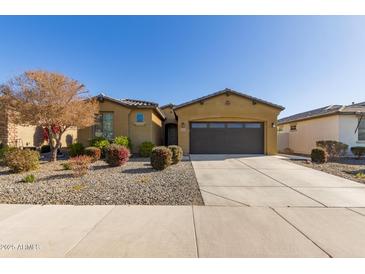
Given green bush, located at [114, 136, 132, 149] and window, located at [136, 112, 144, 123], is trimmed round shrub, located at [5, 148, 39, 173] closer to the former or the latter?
green bush, located at [114, 136, 132, 149]

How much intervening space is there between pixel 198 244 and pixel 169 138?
1723 centimetres

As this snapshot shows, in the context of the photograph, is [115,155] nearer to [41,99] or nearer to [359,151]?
[41,99]

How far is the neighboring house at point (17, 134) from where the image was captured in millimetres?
10711

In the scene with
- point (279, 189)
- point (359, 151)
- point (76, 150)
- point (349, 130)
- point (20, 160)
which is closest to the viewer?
point (279, 189)

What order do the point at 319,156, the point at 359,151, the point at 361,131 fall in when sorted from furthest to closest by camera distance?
the point at 361,131
the point at 359,151
the point at 319,156

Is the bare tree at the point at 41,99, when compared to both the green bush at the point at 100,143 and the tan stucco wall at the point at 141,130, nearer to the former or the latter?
the green bush at the point at 100,143

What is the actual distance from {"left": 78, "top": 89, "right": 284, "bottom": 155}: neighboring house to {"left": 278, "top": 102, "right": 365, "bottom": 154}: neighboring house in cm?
472

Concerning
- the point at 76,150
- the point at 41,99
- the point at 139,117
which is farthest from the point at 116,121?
the point at 41,99

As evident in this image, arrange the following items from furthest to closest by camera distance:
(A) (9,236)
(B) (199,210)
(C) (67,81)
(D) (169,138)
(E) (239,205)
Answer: (D) (169,138) < (C) (67,81) < (E) (239,205) < (B) (199,210) < (A) (9,236)

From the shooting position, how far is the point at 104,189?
5605 mm

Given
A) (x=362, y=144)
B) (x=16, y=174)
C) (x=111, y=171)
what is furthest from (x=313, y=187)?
(x=362, y=144)

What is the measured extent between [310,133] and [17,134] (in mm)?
24510

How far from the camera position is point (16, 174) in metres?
7.55

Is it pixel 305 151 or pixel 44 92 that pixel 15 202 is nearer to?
pixel 44 92
